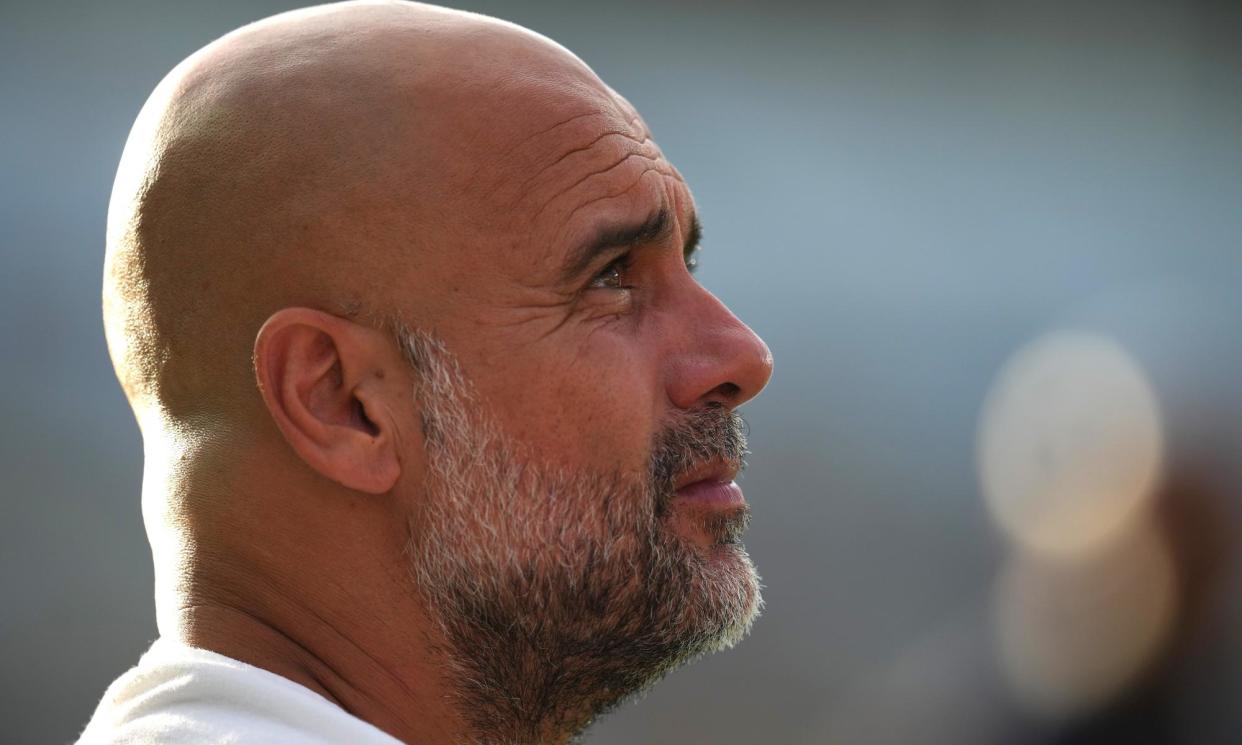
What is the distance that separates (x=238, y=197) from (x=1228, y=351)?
4.92m

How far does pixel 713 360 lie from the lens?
1.78 meters

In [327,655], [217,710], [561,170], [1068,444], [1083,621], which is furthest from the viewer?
[1068,444]

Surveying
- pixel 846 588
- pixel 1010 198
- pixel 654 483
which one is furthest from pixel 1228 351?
pixel 654 483

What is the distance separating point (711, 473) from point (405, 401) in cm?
43

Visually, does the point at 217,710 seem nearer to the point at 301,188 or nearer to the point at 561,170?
the point at 301,188

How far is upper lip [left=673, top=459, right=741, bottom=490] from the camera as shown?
1.76 m

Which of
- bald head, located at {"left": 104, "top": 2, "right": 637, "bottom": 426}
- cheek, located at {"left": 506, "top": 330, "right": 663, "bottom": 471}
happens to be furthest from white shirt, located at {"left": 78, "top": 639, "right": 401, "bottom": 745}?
cheek, located at {"left": 506, "top": 330, "right": 663, "bottom": 471}

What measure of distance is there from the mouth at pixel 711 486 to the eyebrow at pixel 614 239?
32 centimetres

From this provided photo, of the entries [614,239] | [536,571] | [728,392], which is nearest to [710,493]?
[728,392]

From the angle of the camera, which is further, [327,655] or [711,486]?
[711,486]

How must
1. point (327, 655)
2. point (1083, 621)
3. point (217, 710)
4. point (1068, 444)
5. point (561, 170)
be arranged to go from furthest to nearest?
1. point (1068, 444)
2. point (1083, 621)
3. point (561, 170)
4. point (327, 655)
5. point (217, 710)

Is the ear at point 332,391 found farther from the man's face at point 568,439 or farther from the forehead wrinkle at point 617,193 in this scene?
the forehead wrinkle at point 617,193

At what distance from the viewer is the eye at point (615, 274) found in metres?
1.80

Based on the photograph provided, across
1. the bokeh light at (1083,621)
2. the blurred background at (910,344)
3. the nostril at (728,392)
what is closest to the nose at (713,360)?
the nostril at (728,392)
